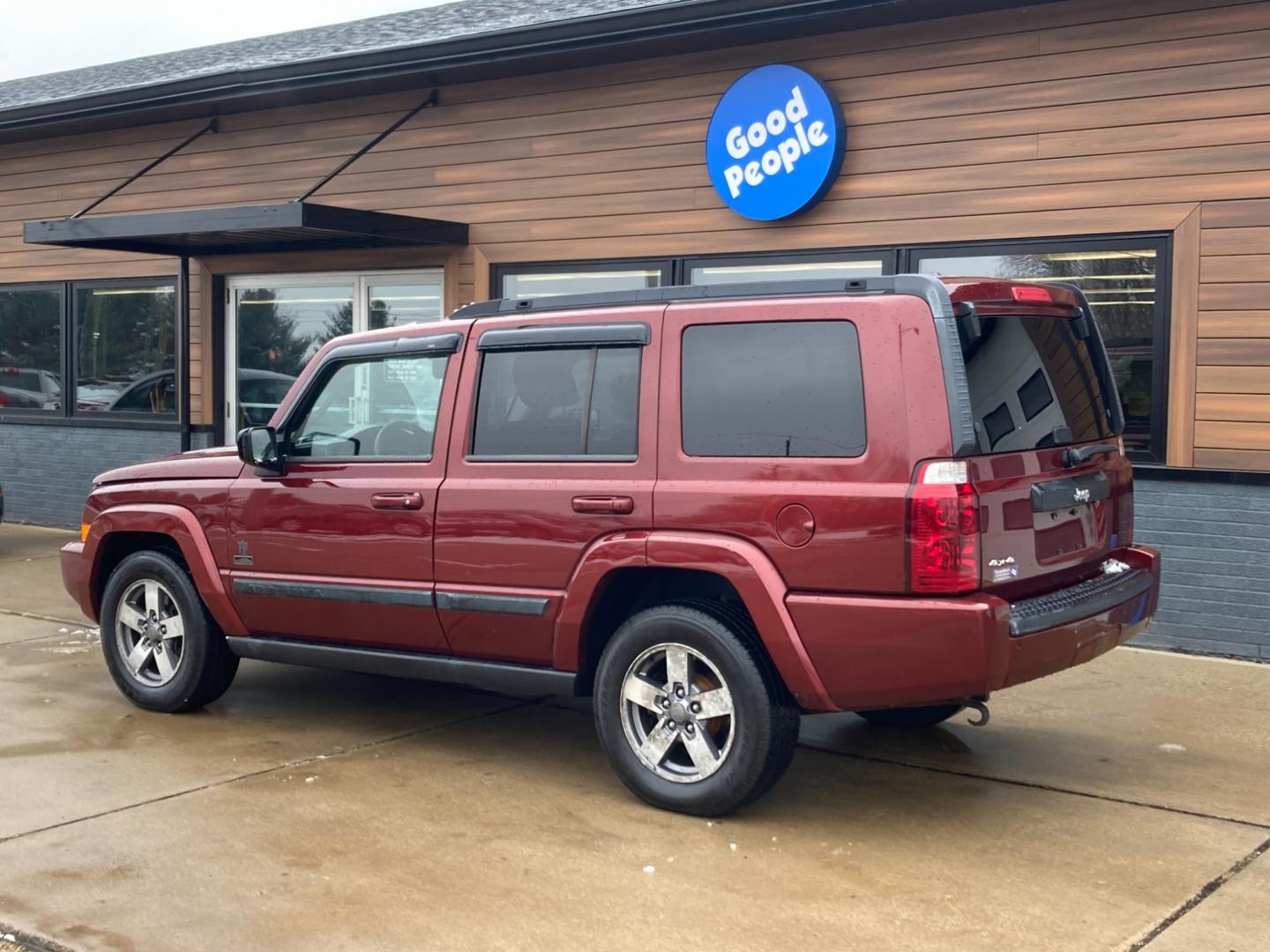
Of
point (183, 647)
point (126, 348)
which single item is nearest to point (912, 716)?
point (183, 647)

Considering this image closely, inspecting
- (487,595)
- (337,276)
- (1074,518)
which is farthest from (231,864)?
(337,276)

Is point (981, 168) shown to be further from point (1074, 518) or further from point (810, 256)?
point (1074, 518)

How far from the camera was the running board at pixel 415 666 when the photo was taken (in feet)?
17.8

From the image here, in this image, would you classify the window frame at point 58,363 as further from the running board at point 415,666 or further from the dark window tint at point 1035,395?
the dark window tint at point 1035,395

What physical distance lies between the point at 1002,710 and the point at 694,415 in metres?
2.68

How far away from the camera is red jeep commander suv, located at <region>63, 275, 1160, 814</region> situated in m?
4.60

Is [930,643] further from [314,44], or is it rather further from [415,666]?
[314,44]

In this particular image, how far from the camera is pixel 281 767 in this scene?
5660 mm

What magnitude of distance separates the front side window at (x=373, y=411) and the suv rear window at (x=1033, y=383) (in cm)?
228

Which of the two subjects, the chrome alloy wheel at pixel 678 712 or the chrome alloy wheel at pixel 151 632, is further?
the chrome alloy wheel at pixel 151 632

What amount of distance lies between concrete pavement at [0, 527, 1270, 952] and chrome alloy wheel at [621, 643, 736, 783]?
8.6 inches

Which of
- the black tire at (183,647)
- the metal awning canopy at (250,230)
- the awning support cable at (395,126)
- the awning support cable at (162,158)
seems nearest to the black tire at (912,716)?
the black tire at (183,647)

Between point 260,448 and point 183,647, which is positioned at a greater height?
point 260,448

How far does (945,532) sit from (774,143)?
559 centimetres
